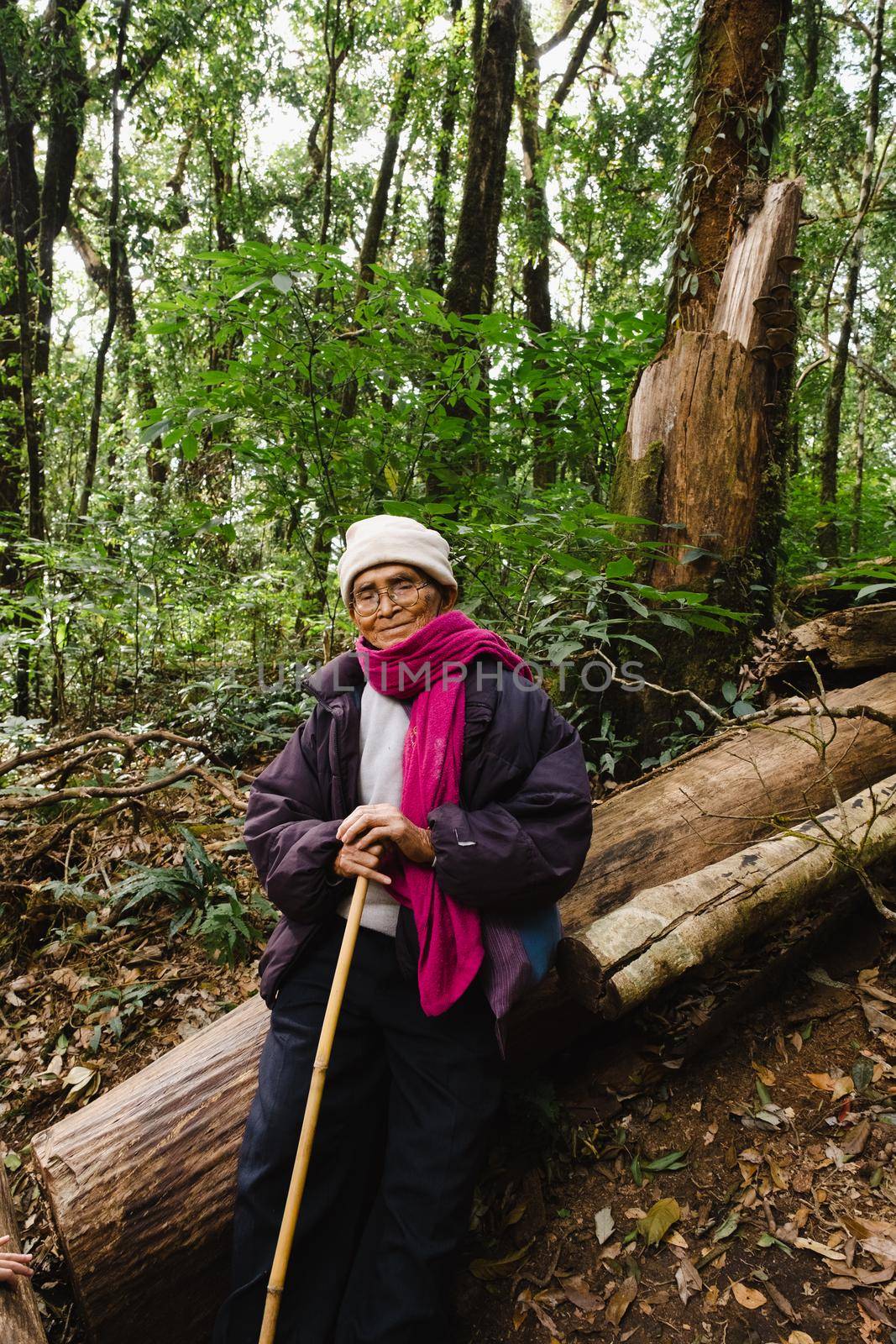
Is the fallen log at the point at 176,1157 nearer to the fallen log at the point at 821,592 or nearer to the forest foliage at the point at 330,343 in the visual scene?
the forest foliage at the point at 330,343

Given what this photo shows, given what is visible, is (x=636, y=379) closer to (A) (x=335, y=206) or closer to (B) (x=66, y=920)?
(B) (x=66, y=920)

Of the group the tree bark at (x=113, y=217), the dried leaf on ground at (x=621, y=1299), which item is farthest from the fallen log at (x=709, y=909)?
the tree bark at (x=113, y=217)

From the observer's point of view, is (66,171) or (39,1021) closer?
(39,1021)

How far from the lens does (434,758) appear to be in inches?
84.0

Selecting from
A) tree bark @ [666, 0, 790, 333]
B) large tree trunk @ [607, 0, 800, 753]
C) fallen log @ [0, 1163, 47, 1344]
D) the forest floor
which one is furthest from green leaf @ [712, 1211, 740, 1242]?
tree bark @ [666, 0, 790, 333]

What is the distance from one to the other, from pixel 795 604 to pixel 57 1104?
5.37 meters

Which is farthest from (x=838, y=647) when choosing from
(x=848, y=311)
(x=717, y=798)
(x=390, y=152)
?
(x=390, y=152)

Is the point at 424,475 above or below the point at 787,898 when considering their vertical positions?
above

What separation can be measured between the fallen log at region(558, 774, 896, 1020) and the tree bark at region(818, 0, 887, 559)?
171 inches

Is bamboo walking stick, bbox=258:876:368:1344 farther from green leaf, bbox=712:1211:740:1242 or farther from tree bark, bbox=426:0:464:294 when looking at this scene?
tree bark, bbox=426:0:464:294

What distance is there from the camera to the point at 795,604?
5.33 m

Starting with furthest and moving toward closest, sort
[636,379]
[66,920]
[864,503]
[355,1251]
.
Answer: [864,503], [636,379], [66,920], [355,1251]

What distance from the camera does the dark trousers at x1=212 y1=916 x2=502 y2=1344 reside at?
6.20 ft

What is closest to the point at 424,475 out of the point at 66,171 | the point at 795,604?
the point at 795,604
